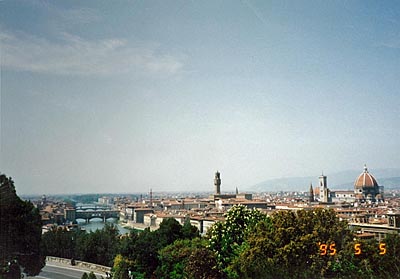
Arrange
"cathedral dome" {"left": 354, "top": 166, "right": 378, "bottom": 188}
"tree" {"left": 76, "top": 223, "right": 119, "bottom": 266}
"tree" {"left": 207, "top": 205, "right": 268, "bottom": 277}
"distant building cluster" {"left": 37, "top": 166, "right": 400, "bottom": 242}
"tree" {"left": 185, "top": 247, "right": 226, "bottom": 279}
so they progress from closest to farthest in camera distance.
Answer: "tree" {"left": 185, "top": 247, "right": 226, "bottom": 279}, "tree" {"left": 207, "top": 205, "right": 268, "bottom": 277}, "tree" {"left": 76, "top": 223, "right": 119, "bottom": 266}, "distant building cluster" {"left": 37, "top": 166, "right": 400, "bottom": 242}, "cathedral dome" {"left": 354, "top": 166, "right": 378, "bottom": 188}

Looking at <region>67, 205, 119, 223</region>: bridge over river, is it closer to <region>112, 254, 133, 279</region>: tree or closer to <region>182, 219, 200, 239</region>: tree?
<region>182, 219, 200, 239</region>: tree

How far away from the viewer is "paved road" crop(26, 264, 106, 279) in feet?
26.7

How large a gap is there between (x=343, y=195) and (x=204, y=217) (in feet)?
56.3

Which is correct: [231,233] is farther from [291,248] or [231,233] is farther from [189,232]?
[189,232]

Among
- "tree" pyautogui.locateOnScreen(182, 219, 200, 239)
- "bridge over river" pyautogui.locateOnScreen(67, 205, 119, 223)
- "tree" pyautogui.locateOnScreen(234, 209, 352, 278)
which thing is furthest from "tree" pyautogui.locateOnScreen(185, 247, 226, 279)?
"bridge over river" pyautogui.locateOnScreen(67, 205, 119, 223)

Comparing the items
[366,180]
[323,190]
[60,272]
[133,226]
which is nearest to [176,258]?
[60,272]

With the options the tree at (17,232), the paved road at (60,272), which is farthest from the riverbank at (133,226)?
the tree at (17,232)

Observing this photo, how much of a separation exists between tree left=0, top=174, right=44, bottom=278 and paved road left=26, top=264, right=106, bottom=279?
2669 millimetres

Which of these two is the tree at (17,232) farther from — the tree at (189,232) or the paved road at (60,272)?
the tree at (189,232)

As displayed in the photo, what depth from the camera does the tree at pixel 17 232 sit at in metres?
3.49

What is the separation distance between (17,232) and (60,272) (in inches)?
197

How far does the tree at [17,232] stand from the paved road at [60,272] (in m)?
2.67

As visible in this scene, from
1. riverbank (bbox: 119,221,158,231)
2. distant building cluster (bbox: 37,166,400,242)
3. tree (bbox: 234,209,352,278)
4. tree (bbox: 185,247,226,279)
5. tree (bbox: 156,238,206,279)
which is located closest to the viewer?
tree (bbox: 234,209,352,278)

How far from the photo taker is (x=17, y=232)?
4.26m
